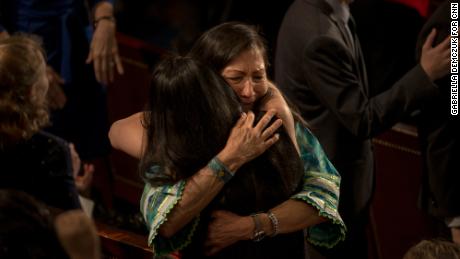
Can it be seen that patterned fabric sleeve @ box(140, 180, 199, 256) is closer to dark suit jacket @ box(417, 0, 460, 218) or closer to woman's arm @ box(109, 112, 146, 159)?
woman's arm @ box(109, 112, 146, 159)

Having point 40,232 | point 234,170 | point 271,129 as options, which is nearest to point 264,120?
point 271,129

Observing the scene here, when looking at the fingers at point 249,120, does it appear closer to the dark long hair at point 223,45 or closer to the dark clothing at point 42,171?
the dark long hair at point 223,45

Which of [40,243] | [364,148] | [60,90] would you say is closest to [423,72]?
[364,148]

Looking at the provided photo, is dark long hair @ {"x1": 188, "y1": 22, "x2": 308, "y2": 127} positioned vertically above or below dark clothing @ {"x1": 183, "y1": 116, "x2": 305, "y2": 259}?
above

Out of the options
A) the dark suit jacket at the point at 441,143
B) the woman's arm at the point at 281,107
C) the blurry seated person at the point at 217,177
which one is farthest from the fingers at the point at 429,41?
the blurry seated person at the point at 217,177

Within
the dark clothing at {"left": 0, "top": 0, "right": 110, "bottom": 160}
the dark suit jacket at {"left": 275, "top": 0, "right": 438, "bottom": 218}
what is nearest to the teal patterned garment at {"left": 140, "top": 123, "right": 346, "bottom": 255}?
the dark suit jacket at {"left": 275, "top": 0, "right": 438, "bottom": 218}

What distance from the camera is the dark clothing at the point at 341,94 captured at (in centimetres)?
344

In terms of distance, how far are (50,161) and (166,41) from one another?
139 inches

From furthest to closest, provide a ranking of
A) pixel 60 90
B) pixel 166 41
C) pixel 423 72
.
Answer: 1. pixel 166 41
2. pixel 60 90
3. pixel 423 72

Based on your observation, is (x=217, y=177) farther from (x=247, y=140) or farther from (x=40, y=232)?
(x=40, y=232)

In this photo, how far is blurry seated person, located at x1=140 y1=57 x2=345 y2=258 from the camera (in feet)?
8.50

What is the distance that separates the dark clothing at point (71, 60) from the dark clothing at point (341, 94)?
951 millimetres

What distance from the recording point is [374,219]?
4.30 meters

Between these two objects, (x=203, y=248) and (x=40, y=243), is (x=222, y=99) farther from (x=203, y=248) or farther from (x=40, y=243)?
(x=40, y=243)
